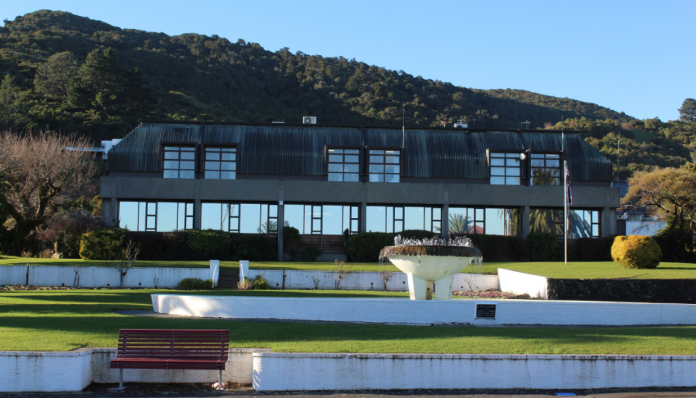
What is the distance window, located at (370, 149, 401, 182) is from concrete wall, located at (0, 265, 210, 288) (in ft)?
45.8

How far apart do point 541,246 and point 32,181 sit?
3070 cm

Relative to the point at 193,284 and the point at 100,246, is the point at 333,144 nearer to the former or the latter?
the point at 100,246

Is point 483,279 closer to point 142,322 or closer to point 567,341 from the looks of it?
point 567,341

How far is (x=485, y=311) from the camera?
13.9m

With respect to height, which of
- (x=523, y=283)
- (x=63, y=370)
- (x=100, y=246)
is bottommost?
(x=63, y=370)

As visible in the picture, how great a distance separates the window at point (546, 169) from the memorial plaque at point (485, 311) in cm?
2367

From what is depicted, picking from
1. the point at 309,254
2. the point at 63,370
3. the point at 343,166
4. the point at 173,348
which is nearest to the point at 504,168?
the point at 343,166

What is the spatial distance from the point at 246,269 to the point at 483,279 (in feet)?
Answer: 32.3

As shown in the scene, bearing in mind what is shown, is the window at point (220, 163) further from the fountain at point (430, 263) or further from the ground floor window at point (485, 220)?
the fountain at point (430, 263)

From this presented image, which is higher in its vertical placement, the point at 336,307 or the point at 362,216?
the point at 362,216

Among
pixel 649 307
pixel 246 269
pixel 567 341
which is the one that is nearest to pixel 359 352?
pixel 567 341

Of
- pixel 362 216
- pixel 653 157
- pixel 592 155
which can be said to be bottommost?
pixel 362 216

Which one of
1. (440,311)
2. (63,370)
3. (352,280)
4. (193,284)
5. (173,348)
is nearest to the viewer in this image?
(63,370)

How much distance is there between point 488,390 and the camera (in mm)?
8742
